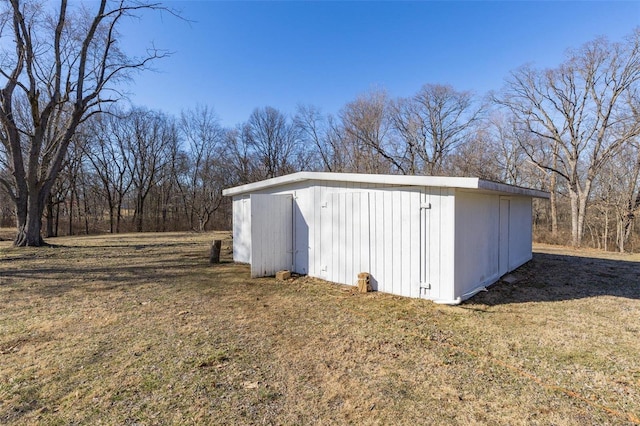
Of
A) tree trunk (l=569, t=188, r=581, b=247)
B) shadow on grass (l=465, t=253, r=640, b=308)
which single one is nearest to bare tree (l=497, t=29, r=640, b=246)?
tree trunk (l=569, t=188, r=581, b=247)

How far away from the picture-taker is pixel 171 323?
3971 mm

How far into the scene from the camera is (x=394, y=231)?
16.7 feet

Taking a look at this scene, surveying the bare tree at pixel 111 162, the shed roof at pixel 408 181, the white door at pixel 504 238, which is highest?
the bare tree at pixel 111 162

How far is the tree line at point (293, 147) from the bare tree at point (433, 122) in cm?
7

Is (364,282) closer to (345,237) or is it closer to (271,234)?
(345,237)

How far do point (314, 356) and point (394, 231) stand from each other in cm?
266

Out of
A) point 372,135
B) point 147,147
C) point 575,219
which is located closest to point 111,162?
point 147,147

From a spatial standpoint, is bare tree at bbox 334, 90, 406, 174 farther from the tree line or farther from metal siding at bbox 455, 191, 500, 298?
metal siding at bbox 455, 191, 500, 298

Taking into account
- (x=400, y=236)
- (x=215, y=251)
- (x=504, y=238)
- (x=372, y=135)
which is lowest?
(x=215, y=251)

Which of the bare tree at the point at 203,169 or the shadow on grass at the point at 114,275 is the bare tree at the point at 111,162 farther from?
the shadow on grass at the point at 114,275

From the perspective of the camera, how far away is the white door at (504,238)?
6374 millimetres

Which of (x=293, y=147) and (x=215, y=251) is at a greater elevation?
(x=293, y=147)

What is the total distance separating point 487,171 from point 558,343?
2018 cm

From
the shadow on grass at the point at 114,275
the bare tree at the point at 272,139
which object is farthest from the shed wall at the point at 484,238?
the bare tree at the point at 272,139
